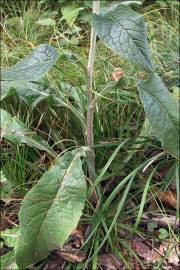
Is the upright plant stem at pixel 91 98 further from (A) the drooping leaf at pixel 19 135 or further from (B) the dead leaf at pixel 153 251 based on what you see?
(B) the dead leaf at pixel 153 251

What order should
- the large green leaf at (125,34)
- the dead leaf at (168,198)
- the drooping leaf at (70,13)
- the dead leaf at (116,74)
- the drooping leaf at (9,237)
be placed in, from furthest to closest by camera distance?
the drooping leaf at (70,13) → the dead leaf at (116,74) → the dead leaf at (168,198) → the drooping leaf at (9,237) → the large green leaf at (125,34)

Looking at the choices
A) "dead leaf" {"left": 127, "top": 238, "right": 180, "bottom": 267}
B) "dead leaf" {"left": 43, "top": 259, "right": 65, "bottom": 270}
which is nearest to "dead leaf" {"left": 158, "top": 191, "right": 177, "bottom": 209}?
"dead leaf" {"left": 127, "top": 238, "right": 180, "bottom": 267}

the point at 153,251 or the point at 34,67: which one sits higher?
the point at 34,67

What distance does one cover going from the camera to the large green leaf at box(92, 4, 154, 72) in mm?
1080

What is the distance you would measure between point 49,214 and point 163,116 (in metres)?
0.41

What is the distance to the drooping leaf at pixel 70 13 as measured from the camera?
237 cm

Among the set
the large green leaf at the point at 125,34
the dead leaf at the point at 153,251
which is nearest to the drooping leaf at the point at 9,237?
the dead leaf at the point at 153,251

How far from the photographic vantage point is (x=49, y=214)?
1216 millimetres

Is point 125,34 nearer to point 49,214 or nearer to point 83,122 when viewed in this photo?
point 83,122

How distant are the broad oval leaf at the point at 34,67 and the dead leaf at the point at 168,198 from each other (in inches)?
27.5

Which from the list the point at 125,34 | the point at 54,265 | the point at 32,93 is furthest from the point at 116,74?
the point at 54,265

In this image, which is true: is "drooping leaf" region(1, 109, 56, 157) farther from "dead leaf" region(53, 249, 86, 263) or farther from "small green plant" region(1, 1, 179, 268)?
"dead leaf" region(53, 249, 86, 263)

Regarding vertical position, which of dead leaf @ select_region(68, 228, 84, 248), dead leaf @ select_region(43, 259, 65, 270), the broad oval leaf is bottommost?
dead leaf @ select_region(43, 259, 65, 270)

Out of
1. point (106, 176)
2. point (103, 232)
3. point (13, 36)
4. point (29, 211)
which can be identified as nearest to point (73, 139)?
point (106, 176)
